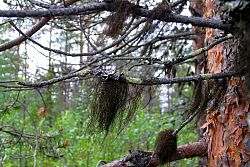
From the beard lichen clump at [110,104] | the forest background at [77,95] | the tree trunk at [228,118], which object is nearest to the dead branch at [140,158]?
the tree trunk at [228,118]

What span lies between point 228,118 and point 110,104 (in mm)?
766

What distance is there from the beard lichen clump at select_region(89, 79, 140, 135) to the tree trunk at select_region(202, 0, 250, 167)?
0.44 metres

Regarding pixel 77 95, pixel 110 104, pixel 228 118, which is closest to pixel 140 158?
pixel 228 118

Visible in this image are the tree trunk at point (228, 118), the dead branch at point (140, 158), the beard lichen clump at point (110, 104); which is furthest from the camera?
the dead branch at point (140, 158)

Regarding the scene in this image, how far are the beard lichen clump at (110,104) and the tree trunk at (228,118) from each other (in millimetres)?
441

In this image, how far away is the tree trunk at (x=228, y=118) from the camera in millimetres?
1819

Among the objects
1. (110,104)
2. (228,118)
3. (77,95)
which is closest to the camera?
(110,104)

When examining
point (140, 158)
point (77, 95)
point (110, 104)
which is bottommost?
point (77, 95)

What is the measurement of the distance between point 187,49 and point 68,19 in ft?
7.73

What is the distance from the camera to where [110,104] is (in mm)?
1433

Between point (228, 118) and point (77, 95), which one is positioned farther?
point (77, 95)

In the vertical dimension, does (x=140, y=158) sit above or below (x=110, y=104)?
below

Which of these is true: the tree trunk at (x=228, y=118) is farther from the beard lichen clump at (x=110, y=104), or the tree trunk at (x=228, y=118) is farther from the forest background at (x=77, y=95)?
the forest background at (x=77, y=95)

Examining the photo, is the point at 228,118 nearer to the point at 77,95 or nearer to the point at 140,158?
the point at 140,158
